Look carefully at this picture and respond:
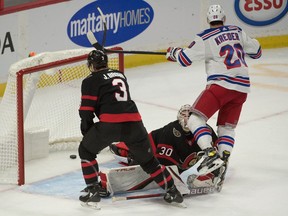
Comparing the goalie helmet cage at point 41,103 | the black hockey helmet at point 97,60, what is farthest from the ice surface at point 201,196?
the black hockey helmet at point 97,60

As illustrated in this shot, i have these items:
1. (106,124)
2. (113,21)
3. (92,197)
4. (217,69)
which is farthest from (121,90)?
(113,21)

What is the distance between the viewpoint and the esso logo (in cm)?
926

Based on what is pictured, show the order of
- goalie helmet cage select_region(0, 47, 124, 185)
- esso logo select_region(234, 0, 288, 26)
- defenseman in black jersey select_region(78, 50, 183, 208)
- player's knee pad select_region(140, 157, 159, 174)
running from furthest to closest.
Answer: esso logo select_region(234, 0, 288, 26) < goalie helmet cage select_region(0, 47, 124, 185) < player's knee pad select_region(140, 157, 159, 174) < defenseman in black jersey select_region(78, 50, 183, 208)

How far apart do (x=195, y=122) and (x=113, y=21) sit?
3071 mm

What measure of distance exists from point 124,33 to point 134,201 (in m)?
3.46

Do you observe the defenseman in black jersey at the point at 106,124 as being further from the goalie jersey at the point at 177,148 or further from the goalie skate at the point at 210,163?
the goalie jersey at the point at 177,148

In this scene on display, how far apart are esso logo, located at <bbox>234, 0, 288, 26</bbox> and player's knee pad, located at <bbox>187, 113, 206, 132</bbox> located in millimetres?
3885

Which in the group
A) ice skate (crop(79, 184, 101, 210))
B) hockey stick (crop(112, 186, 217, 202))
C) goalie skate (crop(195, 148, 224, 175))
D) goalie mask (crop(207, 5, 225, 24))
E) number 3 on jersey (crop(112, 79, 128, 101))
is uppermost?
goalie mask (crop(207, 5, 225, 24))

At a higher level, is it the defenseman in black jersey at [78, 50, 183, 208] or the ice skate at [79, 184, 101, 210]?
the defenseman in black jersey at [78, 50, 183, 208]

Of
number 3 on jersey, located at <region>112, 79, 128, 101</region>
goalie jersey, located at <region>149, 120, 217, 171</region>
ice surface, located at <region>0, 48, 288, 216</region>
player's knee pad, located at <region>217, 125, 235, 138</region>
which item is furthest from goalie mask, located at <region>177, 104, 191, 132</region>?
number 3 on jersey, located at <region>112, 79, 128, 101</region>

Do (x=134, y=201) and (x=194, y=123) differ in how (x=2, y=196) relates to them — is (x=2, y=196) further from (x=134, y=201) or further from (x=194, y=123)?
(x=194, y=123)

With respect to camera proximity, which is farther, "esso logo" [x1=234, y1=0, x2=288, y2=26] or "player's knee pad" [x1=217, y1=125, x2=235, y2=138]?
"esso logo" [x1=234, y1=0, x2=288, y2=26]

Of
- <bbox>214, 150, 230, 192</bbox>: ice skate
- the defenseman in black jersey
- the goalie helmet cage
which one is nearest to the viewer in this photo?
the defenseman in black jersey

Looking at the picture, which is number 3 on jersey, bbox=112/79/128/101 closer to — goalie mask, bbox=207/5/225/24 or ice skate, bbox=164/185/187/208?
ice skate, bbox=164/185/187/208
